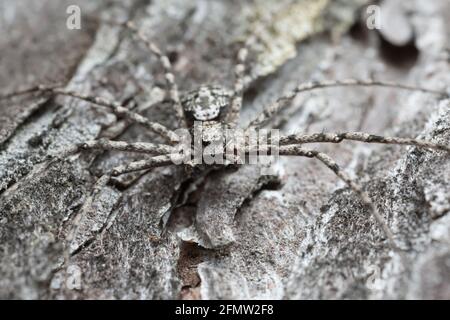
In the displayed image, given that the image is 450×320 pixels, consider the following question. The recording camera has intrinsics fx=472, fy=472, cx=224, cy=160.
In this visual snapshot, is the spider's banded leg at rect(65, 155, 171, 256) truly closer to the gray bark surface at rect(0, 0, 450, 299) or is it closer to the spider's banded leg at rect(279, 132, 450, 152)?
the gray bark surface at rect(0, 0, 450, 299)

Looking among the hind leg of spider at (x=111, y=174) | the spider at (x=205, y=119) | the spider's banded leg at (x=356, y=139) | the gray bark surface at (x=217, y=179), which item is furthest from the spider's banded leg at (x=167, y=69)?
the spider's banded leg at (x=356, y=139)

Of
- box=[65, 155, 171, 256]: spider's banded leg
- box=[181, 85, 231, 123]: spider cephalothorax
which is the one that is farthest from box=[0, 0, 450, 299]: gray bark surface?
box=[181, 85, 231, 123]: spider cephalothorax

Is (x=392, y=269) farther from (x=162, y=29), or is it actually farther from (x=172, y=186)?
(x=162, y=29)

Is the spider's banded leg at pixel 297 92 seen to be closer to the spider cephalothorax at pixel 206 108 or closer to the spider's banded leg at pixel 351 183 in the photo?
the spider cephalothorax at pixel 206 108

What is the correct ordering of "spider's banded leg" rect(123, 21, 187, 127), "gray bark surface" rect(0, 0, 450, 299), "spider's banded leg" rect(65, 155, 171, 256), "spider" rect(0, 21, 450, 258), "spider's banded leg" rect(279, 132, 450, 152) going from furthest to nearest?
"spider's banded leg" rect(123, 21, 187, 127) < "spider" rect(0, 21, 450, 258) < "spider's banded leg" rect(279, 132, 450, 152) < "spider's banded leg" rect(65, 155, 171, 256) < "gray bark surface" rect(0, 0, 450, 299)

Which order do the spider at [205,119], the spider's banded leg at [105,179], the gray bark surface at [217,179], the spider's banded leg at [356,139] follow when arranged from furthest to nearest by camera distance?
the spider at [205,119] → the spider's banded leg at [356,139] → the spider's banded leg at [105,179] → the gray bark surface at [217,179]

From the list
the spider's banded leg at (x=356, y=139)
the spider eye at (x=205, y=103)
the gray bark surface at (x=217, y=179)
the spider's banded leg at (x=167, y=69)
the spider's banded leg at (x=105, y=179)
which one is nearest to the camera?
the gray bark surface at (x=217, y=179)
